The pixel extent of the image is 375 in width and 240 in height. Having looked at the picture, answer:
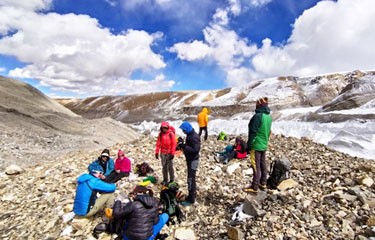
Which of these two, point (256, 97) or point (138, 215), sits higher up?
point (256, 97)

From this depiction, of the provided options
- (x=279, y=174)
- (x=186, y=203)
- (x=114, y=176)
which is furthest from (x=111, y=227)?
(x=279, y=174)

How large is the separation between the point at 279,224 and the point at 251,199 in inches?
33.8

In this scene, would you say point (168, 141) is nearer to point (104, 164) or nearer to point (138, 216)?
point (104, 164)

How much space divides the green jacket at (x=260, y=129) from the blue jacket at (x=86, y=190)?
3.58 metres

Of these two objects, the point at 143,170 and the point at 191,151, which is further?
the point at 143,170

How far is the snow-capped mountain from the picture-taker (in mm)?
16002

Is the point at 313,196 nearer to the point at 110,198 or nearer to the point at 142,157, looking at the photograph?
the point at 110,198

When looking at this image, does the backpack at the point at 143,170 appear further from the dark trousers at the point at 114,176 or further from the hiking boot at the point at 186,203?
the hiking boot at the point at 186,203

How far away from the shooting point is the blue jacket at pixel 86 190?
20.6 feet

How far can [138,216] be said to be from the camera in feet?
16.5

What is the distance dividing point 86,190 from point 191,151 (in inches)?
104

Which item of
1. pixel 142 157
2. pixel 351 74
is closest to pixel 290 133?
pixel 142 157

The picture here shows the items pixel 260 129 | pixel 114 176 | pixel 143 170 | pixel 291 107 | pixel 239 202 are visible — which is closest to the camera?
pixel 260 129

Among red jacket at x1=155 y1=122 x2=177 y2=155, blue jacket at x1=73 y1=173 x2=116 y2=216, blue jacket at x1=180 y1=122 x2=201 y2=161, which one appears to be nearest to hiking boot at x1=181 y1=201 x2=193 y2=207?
blue jacket at x1=180 y1=122 x2=201 y2=161
